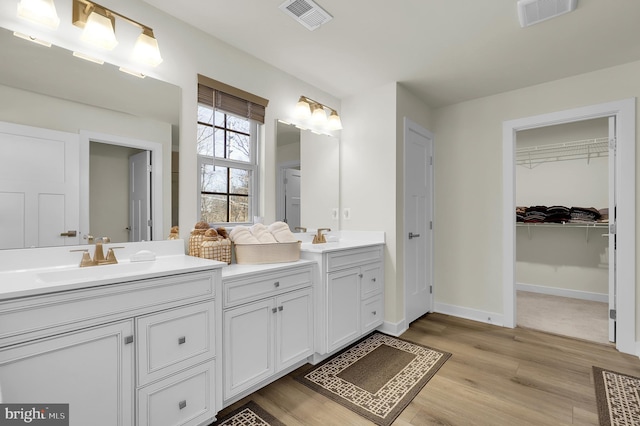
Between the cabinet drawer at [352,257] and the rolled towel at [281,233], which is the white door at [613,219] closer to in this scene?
the cabinet drawer at [352,257]

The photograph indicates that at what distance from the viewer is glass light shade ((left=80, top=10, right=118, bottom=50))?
5.16 ft

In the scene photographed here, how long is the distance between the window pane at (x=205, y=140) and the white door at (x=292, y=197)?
2.38 ft

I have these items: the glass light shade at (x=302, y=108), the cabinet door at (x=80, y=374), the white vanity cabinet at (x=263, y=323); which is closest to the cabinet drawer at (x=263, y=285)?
the white vanity cabinet at (x=263, y=323)

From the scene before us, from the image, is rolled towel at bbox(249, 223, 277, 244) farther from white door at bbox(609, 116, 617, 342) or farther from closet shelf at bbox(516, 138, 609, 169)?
closet shelf at bbox(516, 138, 609, 169)

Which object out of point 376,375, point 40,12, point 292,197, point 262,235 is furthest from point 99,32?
point 376,375

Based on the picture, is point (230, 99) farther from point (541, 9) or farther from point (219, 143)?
point (541, 9)

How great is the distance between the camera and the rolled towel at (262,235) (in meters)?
2.21

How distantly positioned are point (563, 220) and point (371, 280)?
10.1ft

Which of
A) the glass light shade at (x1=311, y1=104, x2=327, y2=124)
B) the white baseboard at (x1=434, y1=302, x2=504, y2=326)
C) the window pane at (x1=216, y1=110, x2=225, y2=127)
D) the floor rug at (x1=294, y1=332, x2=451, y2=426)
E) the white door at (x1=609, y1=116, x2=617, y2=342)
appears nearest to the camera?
the floor rug at (x1=294, y1=332, x2=451, y2=426)

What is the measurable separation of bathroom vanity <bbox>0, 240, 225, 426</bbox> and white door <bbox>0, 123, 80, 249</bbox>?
0.32 ft

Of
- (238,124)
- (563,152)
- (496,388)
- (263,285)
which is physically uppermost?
(563,152)

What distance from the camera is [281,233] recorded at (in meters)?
2.28

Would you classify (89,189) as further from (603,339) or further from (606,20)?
(603,339)

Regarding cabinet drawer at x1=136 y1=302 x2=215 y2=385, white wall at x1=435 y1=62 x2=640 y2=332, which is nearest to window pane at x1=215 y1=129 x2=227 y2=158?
cabinet drawer at x1=136 y1=302 x2=215 y2=385
